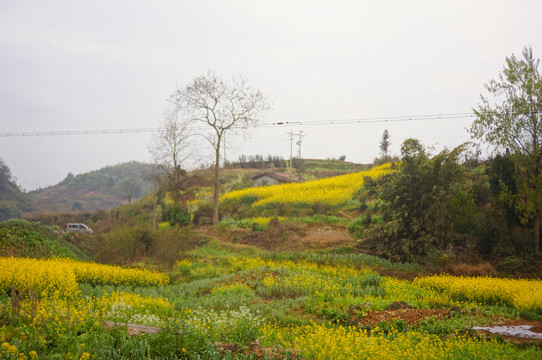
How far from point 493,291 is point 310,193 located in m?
17.7

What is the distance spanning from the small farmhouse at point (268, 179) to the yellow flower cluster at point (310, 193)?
7844 millimetres

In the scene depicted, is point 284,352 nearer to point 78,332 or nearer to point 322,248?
point 78,332

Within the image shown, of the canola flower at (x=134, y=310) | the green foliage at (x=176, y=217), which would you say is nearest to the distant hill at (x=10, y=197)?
the green foliage at (x=176, y=217)

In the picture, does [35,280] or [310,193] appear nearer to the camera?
[35,280]

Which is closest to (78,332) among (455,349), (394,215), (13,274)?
(13,274)

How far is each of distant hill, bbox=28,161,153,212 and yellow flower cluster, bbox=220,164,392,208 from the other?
Answer: 1380 cm

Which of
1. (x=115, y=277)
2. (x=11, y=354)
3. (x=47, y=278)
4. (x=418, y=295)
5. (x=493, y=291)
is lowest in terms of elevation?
(x=418, y=295)

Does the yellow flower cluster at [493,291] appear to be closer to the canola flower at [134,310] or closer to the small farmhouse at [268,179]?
the canola flower at [134,310]

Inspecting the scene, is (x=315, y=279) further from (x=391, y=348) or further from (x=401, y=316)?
(x=391, y=348)

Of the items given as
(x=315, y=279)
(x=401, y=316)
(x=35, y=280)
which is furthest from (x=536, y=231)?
(x=35, y=280)

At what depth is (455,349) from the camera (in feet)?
19.4

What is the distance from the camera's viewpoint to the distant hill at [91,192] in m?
41.4

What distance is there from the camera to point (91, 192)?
58.1 metres

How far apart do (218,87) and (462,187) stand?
62.8 feet
